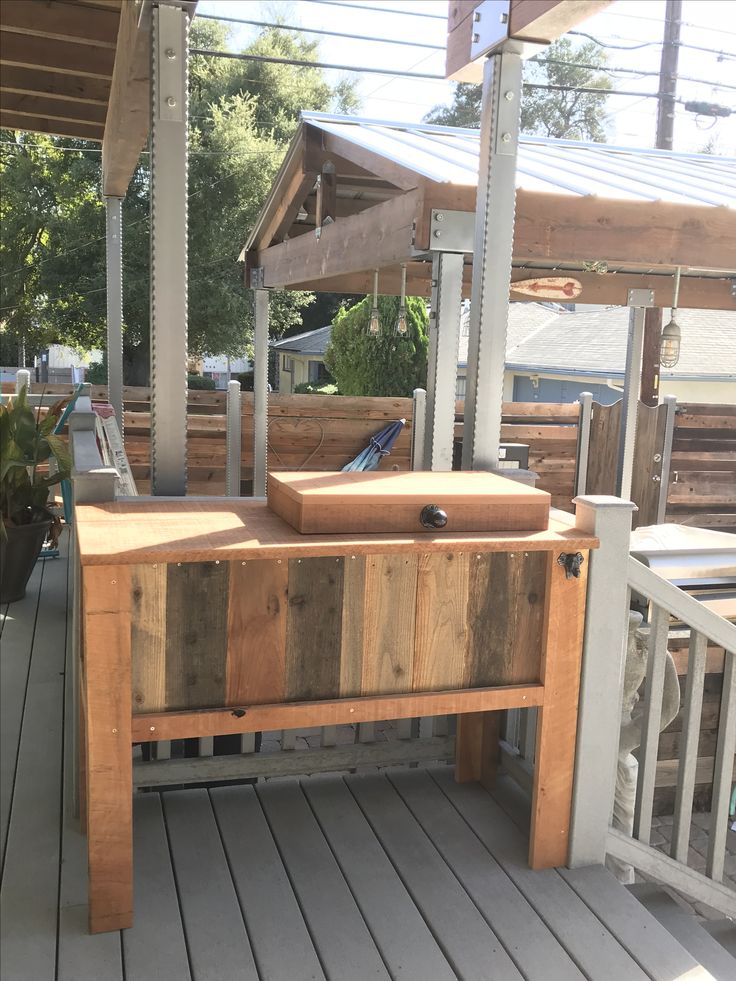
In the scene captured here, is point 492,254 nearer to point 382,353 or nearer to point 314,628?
point 314,628

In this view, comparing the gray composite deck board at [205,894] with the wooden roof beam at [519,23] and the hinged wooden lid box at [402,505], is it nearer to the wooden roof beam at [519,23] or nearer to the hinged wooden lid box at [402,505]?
the hinged wooden lid box at [402,505]

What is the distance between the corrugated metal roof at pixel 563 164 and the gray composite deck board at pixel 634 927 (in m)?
2.29

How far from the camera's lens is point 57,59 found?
447 cm

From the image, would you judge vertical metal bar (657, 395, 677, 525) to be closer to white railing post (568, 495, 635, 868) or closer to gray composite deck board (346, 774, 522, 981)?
gray composite deck board (346, 774, 522, 981)

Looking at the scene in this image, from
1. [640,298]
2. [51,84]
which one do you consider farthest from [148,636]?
[640,298]

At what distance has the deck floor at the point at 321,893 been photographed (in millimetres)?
1913

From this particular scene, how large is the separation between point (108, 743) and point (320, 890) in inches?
26.5

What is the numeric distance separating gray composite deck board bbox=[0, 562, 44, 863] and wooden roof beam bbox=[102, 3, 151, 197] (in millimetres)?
1947

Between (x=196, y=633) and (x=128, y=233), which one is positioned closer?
(x=196, y=633)

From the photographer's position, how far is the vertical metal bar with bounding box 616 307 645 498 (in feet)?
26.3

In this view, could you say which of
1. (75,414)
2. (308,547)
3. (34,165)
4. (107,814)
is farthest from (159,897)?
(34,165)

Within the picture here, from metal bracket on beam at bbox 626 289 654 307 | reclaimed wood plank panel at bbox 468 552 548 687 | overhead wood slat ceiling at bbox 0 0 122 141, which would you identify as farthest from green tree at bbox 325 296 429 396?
reclaimed wood plank panel at bbox 468 552 548 687

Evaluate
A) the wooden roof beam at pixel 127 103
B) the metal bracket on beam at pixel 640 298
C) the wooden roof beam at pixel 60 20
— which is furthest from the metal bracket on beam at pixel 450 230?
the metal bracket on beam at pixel 640 298

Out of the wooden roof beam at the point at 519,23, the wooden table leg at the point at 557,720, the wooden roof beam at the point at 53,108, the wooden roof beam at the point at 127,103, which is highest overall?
the wooden roof beam at the point at 53,108
